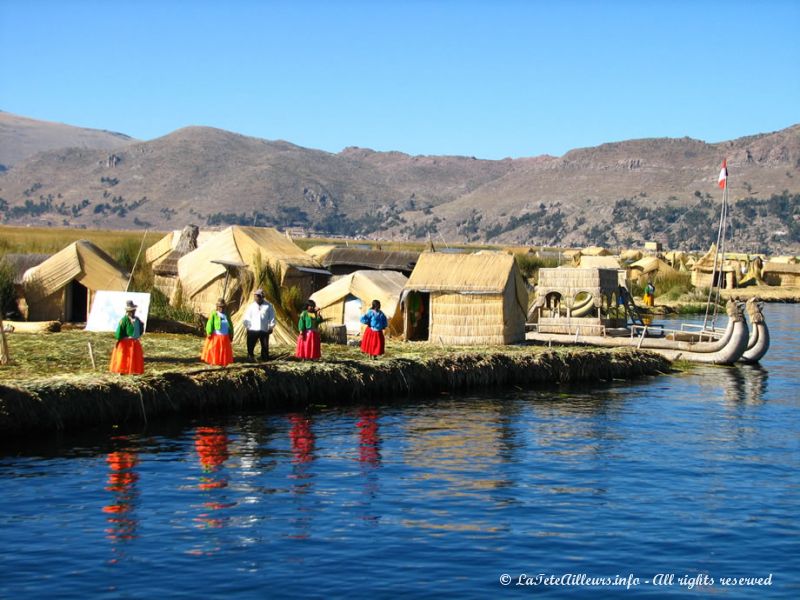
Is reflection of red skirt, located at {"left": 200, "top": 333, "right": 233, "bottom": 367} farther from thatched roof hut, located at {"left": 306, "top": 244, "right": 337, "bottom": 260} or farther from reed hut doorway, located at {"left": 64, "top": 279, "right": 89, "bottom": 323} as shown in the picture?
thatched roof hut, located at {"left": 306, "top": 244, "right": 337, "bottom": 260}

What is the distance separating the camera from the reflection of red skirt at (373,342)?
21344 millimetres

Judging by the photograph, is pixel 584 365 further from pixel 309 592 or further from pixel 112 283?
pixel 309 592

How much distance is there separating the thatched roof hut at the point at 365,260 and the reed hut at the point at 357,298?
Result: 799cm

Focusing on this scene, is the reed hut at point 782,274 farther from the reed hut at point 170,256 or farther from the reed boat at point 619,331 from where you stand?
the reed hut at point 170,256

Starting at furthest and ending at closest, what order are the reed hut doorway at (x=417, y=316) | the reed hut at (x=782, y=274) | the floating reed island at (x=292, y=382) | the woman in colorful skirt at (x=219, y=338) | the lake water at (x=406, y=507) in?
the reed hut at (x=782, y=274)
the reed hut doorway at (x=417, y=316)
the woman in colorful skirt at (x=219, y=338)
the floating reed island at (x=292, y=382)
the lake water at (x=406, y=507)

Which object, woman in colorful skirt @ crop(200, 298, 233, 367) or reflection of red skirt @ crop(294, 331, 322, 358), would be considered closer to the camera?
woman in colorful skirt @ crop(200, 298, 233, 367)

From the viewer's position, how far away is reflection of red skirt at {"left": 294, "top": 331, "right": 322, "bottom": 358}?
65.4 ft

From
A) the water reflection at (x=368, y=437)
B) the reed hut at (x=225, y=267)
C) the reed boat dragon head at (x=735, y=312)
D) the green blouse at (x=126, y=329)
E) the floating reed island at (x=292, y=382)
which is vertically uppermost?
the reed hut at (x=225, y=267)

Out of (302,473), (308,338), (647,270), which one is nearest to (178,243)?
(308,338)

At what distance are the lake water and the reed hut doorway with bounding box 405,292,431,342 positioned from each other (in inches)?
291

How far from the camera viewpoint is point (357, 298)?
2847cm

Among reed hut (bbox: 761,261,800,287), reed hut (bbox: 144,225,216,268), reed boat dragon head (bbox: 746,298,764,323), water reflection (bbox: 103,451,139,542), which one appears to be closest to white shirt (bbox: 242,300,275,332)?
water reflection (bbox: 103,451,139,542)

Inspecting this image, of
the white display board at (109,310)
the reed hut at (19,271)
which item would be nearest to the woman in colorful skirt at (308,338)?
the white display board at (109,310)

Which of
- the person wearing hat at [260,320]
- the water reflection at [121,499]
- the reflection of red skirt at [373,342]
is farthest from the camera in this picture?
the reflection of red skirt at [373,342]
